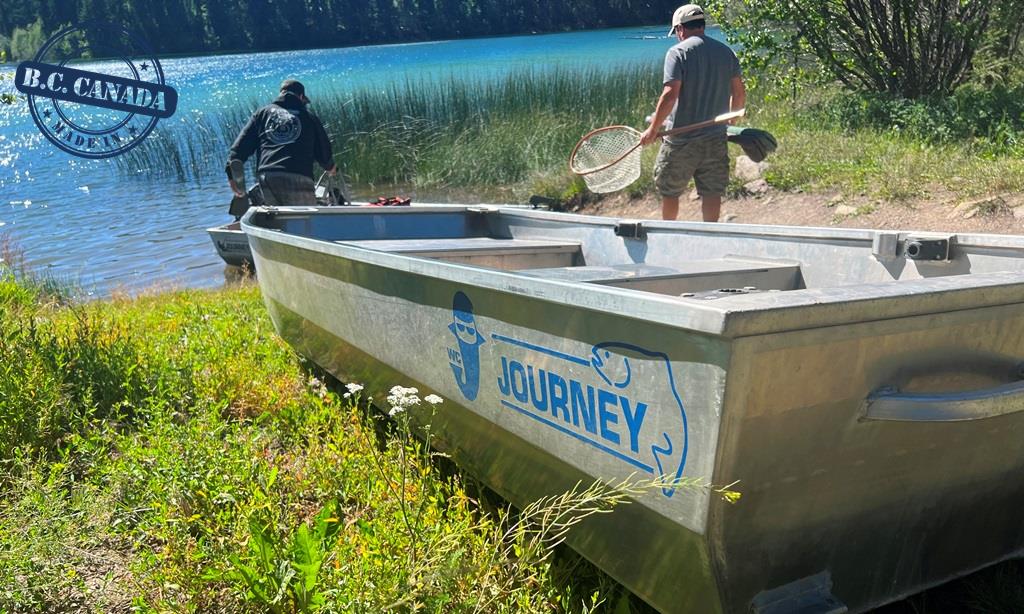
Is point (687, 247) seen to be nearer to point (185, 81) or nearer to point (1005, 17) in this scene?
point (1005, 17)

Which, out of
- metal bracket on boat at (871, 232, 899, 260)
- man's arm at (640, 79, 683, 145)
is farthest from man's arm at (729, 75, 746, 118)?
metal bracket on boat at (871, 232, 899, 260)

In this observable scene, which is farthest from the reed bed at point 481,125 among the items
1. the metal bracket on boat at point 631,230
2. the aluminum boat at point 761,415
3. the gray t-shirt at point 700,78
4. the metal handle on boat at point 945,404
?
the metal handle on boat at point 945,404

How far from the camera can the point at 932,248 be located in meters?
3.12

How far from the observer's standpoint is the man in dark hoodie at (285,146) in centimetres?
757

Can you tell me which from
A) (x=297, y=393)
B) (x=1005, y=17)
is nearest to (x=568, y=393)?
(x=297, y=393)

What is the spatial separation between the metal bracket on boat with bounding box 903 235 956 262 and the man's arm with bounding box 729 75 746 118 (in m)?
3.39

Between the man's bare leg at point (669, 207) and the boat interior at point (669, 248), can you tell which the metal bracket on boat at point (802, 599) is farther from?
the man's bare leg at point (669, 207)

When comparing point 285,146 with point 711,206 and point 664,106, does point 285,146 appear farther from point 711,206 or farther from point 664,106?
point 711,206

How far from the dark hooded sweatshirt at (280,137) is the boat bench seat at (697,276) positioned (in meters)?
4.53

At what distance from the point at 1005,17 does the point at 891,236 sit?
7926mm

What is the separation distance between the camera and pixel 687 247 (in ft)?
14.4

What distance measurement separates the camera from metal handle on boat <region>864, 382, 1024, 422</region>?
1971 mm

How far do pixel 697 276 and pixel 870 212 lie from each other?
15.9 feet

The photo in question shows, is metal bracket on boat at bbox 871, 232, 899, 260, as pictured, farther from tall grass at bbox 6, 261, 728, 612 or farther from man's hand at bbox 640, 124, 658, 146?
man's hand at bbox 640, 124, 658, 146
